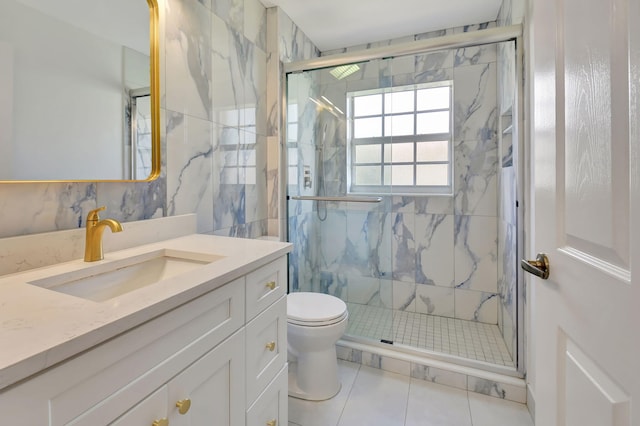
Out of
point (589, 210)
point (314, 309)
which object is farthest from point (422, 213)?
point (589, 210)

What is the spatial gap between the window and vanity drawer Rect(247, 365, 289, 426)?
63.2 inches

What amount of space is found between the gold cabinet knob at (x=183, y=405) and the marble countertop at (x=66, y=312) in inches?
9.2

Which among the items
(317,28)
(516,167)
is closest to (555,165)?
(516,167)

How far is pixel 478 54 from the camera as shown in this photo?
7.90 ft

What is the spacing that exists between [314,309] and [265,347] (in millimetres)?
736

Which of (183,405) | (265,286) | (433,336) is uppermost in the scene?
(265,286)

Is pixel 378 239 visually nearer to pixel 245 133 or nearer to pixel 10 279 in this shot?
pixel 245 133

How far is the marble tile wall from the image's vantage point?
1010 millimetres

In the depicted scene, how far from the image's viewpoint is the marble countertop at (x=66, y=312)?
45 cm

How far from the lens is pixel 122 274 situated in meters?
1.03

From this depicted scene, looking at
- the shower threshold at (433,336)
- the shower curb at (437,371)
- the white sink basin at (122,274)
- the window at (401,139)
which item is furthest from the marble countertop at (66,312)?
the window at (401,139)

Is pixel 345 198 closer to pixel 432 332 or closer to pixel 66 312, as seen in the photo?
pixel 432 332

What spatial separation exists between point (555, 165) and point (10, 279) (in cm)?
139

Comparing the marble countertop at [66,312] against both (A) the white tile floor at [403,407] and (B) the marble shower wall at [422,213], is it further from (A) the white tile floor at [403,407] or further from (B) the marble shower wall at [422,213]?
(B) the marble shower wall at [422,213]
